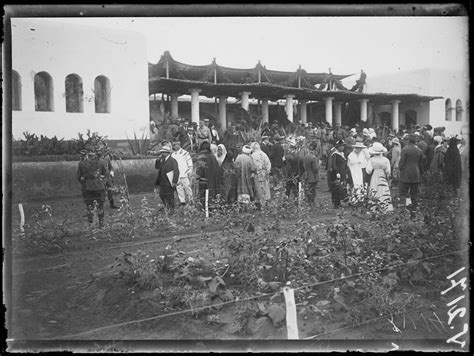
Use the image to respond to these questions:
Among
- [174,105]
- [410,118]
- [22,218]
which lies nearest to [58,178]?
[22,218]

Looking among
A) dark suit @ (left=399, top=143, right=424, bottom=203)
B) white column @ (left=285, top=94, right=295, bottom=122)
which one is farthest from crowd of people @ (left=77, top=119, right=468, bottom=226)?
white column @ (left=285, top=94, right=295, bottom=122)

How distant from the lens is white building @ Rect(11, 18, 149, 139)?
18.5 ft

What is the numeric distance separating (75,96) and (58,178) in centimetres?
125

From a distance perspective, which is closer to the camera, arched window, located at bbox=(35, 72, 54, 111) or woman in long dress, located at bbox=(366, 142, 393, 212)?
arched window, located at bbox=(35, 72, 54, 111)

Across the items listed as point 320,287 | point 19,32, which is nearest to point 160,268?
point 320,287

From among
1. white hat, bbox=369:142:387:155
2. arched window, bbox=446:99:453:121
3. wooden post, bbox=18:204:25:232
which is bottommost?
wooden post, bbox=18:204:25:232

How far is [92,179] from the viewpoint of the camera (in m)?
6.44

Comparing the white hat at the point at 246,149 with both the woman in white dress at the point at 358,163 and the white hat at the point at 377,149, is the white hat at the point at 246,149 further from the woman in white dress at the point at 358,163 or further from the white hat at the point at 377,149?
the white hat at the point at 377,149

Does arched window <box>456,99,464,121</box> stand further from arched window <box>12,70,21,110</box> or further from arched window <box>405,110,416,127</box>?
arched window <box>12,70,21,110</box>

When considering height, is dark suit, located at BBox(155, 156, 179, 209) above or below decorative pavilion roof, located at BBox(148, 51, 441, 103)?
below

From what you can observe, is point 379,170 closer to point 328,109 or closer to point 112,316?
point 328,109

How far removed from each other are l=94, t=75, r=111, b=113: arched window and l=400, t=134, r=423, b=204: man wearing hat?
179 inches

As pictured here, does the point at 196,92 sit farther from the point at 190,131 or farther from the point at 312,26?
the point at 312,26

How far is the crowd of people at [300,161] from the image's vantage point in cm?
693
